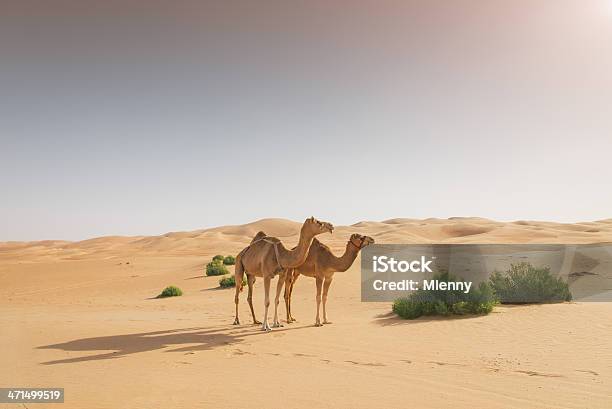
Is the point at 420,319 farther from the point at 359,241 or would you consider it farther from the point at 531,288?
the point at 531,288

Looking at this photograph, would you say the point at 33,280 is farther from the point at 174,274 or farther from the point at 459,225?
the point at 459,225

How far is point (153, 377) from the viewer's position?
678 centimetres

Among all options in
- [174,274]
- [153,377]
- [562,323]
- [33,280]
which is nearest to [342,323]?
[562,323]

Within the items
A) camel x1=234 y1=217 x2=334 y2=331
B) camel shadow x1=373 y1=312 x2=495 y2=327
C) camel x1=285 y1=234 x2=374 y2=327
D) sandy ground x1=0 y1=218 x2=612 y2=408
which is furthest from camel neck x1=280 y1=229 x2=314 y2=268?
camel shadow x1=373 y1=312 x2=495 y2=327

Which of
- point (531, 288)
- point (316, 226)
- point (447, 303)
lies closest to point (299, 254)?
point (316, 226)

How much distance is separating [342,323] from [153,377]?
6125 millimetres

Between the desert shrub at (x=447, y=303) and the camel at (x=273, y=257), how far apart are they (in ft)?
11.0

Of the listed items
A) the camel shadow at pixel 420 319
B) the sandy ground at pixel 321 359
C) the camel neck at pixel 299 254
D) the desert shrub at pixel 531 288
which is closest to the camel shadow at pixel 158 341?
the sandy ground at pixel 321 359

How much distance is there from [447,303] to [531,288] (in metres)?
3.44

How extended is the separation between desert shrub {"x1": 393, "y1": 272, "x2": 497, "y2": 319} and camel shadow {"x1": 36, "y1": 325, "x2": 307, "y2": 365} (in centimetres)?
320

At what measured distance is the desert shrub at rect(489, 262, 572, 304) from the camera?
13.3 m

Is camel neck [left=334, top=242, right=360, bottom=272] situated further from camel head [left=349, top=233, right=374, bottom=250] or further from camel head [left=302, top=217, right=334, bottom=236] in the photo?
camel head [left=302, top=217, right=334, bottom=236]

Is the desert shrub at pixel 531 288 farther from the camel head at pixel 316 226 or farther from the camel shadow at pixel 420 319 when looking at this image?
the camel head at pixel 316 226

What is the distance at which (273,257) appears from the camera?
36.8ft
